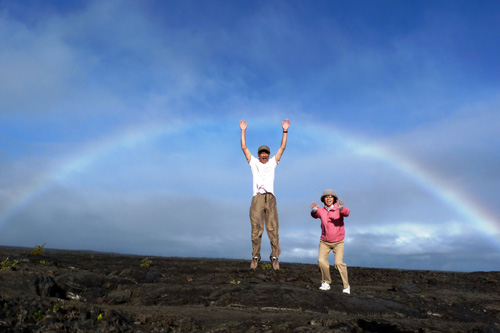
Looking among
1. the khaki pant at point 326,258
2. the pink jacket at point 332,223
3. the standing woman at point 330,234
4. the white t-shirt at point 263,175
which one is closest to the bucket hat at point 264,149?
the white t-shirt at point 263,175

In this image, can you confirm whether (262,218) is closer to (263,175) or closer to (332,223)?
(263,175)

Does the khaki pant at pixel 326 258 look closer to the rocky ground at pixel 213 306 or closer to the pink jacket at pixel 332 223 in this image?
the pink jacket at pixel 332 223

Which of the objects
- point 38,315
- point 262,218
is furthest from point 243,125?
point 38,315

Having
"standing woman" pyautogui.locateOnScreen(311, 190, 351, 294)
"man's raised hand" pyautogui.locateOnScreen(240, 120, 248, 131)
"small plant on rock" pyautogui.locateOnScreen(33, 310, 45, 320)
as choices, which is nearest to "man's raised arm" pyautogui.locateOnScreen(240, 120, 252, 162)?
"man's raised hand" pyautogui.locateOnScreen(240, 120, 248, 131)

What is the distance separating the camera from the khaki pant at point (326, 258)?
377 inches

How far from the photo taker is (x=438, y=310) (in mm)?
8609

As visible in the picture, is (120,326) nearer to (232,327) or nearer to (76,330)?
(76,330)

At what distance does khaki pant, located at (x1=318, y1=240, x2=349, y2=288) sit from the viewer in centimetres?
958

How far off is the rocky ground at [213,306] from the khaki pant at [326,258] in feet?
2.52

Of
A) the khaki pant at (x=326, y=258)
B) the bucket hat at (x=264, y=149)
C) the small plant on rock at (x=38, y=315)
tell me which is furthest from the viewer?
the bucket hat at (x=264, y=149)

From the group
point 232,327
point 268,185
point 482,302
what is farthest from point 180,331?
point 482,302

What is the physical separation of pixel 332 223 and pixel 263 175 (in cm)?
320

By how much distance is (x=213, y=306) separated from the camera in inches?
294

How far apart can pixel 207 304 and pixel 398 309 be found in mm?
3661
